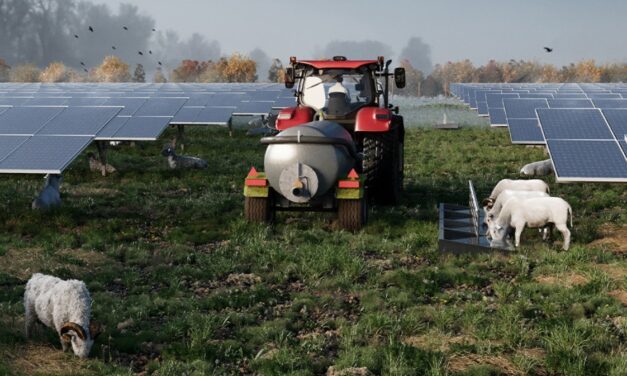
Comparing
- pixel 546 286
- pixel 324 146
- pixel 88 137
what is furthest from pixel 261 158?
pixel 546 286

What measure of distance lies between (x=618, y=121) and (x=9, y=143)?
13.3m

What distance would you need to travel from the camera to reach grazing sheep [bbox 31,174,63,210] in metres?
16.2

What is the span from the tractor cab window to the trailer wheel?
3.23 m

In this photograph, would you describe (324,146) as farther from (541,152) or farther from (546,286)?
(541,152)

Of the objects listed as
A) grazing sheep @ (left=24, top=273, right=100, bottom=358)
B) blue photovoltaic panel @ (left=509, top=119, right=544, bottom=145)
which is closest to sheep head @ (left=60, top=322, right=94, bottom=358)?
grazing sheep @ (left=24, top=273, right=100, bottom=358)

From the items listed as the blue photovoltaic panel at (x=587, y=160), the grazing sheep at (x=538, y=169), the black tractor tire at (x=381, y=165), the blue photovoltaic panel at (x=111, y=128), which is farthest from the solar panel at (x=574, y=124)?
the blue photovoltaic panel at (x=111, y=128)

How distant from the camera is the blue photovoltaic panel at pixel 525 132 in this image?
20.6 metres

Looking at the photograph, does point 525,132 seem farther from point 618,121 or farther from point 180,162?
point 180,162

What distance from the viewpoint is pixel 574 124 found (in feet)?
51.5

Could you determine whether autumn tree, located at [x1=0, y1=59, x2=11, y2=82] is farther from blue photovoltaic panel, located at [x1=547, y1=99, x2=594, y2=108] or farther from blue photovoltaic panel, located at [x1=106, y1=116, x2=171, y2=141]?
blue photovoltaic panel, located at [x1=547, y1=99, x2=594, y2=108]

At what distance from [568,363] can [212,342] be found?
151 inches

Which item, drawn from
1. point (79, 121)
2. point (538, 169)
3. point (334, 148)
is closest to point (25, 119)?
point (79, 121)

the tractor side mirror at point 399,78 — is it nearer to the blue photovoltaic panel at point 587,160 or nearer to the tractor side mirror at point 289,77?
the tractor side mirror at point 289,77

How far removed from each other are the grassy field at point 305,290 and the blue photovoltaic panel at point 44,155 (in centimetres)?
114
